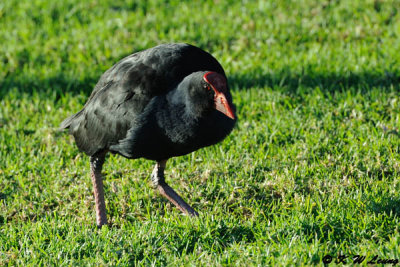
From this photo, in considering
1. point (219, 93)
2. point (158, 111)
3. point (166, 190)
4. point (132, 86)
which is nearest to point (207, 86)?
point (219, 93)

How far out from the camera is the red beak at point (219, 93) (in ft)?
12.8

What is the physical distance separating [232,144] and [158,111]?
1568 millimetres

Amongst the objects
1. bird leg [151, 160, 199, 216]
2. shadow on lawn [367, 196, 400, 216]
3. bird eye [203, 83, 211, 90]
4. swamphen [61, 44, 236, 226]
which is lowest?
bird leg [151, 160, 199, 216]

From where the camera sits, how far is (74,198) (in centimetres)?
510

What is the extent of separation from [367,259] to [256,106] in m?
2.79

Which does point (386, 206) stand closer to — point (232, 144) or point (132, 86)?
point (232, 144)

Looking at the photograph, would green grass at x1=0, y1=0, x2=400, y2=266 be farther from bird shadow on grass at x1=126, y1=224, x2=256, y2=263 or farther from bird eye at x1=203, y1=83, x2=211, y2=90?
bird eye at x1=203, y1=83, x2=211, y2=90

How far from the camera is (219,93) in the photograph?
3918 millimetres

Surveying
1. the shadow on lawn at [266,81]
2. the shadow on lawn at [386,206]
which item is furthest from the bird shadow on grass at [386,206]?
the shadow on lawn at [266,81]

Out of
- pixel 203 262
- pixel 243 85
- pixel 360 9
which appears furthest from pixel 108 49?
pixel 203 262

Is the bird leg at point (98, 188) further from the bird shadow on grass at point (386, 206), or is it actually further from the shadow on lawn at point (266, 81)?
the bird shadow on grass at point (386, 206)

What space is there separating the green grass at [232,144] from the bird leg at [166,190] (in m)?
0.10

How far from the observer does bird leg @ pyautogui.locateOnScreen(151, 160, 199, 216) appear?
4.68 metres

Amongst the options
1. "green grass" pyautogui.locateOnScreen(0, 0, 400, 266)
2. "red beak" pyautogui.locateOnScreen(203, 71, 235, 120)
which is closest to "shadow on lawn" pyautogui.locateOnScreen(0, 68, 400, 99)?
"green grass" pyautogui.locateOnScreen(0, 0, 400, 266)
